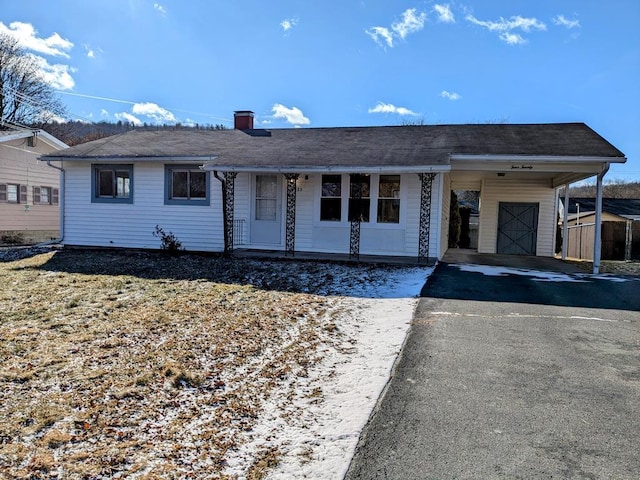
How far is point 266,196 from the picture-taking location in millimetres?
13297

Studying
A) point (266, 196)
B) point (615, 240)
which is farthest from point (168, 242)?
point (615, 240)

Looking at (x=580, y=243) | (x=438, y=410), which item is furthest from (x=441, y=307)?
(x=580, y=243)

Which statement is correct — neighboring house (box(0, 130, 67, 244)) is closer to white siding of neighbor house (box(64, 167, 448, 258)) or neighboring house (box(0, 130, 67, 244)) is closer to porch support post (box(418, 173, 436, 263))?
white siding of neighbor house (box(64, 167, 448, 258))

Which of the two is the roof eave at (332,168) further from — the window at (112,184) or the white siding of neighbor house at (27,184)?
the white siding of neighbor house at (27,184)

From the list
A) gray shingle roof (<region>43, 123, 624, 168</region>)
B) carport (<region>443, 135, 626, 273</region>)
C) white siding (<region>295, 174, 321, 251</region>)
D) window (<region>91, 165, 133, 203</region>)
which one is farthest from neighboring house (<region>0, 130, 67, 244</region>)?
carport (<region>443, 135, 626, 273</region>)

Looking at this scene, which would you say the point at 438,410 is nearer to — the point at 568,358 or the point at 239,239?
the point at 568,358

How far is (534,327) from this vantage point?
591 cm

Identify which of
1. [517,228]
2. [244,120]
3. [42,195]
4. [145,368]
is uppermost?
[244,120]

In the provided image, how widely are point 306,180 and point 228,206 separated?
7.53 feet

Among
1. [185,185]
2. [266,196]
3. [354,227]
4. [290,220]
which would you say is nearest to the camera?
[354,227]

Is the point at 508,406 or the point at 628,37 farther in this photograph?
the point at 628,37

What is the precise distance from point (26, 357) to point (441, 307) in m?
5.30

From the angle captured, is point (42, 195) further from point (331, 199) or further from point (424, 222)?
point (424, 222)

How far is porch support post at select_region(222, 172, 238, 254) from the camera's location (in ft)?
41.1
